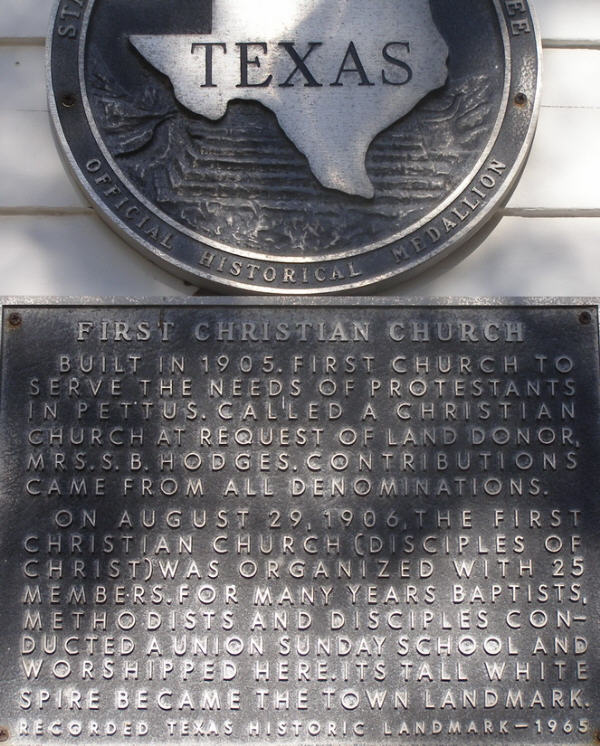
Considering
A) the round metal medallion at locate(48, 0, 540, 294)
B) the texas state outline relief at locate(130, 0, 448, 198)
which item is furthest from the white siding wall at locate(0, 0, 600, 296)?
the texas state outline relief at locate(130, 0, 448, 198)

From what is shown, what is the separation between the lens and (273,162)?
4.57 meters

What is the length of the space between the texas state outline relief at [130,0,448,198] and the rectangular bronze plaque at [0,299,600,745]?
67cm

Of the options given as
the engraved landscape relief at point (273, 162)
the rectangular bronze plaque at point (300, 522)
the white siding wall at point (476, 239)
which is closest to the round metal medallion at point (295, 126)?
the engraved landscape relief at point (273, 162)

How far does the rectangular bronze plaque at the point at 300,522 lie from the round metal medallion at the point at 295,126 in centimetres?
26

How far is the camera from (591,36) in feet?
15.6

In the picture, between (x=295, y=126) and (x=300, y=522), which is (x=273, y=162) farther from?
(x=300, y=522)

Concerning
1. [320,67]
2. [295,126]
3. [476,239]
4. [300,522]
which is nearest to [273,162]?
[295,126]

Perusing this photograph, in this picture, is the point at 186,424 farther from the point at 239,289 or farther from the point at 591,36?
the point at 591,36

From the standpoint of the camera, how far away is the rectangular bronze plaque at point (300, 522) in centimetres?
399

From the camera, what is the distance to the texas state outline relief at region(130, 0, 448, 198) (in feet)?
15.0

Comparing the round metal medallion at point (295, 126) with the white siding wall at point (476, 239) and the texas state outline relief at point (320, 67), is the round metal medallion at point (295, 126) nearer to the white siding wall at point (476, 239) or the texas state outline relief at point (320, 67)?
the texas state outline relief at point (320, 67)

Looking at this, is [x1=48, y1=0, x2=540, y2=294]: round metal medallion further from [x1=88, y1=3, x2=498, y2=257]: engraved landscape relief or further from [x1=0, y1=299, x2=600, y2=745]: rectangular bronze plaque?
[x1=0, y1=299, x2=600, y2=745]: rectangular bronze plaque

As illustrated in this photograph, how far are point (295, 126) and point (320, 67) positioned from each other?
0.25 meters

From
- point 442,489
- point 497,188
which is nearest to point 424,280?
point 497,188
